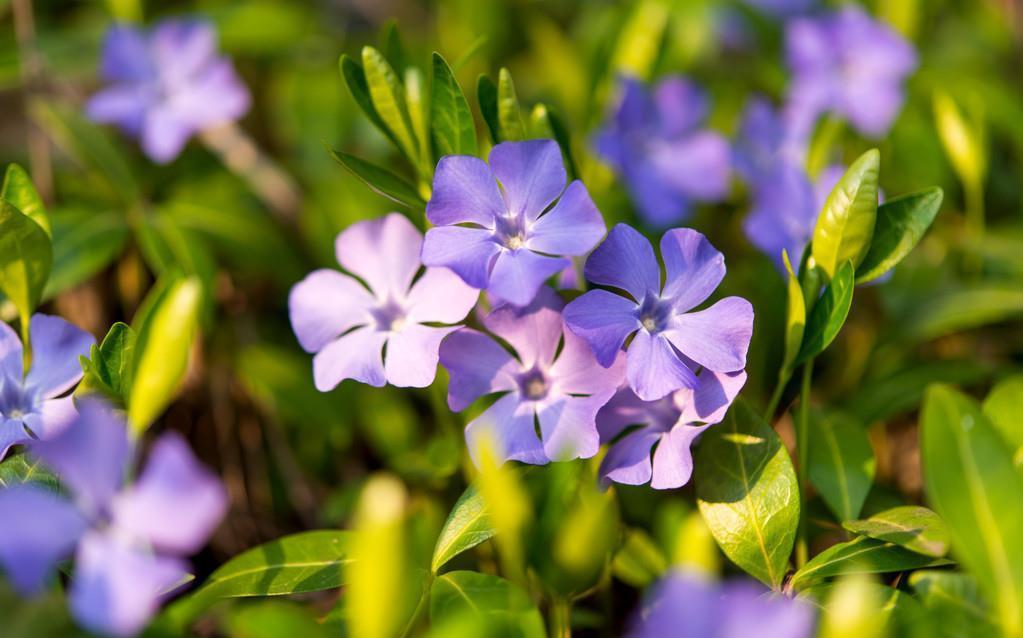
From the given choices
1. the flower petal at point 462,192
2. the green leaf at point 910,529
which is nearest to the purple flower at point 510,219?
the flower petal at point 462,192

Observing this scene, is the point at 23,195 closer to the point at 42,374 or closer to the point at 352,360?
the point at 42,374

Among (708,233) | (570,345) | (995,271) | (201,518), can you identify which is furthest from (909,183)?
(201,518)

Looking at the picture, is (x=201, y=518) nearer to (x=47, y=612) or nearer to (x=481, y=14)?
(x=47, y=612)

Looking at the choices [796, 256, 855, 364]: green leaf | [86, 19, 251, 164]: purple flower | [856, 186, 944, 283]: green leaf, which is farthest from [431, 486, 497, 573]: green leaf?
[86, 19, 251, 164]: purple flower

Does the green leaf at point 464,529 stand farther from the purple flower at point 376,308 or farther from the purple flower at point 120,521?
the purple flower at point 120,521

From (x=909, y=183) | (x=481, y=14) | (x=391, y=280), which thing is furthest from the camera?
(x=481, y=14)

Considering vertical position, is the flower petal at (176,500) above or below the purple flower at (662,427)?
above

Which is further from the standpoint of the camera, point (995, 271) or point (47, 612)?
point (995, 271)
